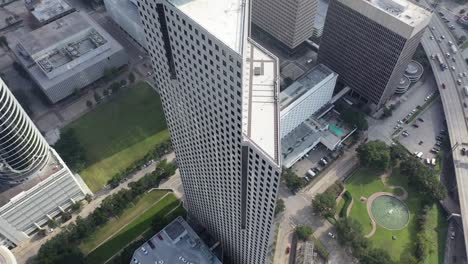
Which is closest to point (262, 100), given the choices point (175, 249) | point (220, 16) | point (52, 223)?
point (220, 16)

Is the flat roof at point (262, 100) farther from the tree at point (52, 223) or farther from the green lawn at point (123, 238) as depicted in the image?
the tree at point (52, 223)

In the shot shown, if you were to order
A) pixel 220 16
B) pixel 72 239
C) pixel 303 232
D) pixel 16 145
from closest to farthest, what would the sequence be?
pixel 220 16, pixel 16 145, pixel 72 239, pixel 303 232

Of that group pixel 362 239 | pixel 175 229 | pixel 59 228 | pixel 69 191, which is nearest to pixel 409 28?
pixel 362 239

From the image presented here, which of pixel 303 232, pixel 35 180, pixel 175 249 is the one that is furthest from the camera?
pixel 303 232

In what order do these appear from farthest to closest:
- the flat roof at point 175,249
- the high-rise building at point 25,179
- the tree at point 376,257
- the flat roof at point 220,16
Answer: the tree at point 376,257 → the flat roof at point 175,249 → the high-rise building at point 25,179 → the flat roof at point 220,16

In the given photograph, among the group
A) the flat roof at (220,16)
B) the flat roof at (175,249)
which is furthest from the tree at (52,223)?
the flat roof at (220,16)

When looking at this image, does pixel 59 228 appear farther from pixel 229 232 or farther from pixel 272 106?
pixel 272 106

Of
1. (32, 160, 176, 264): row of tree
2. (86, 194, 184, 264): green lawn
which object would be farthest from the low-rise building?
(86, 194, 184, 264): green lawn

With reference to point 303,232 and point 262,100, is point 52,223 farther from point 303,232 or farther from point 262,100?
point 262,100
